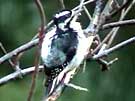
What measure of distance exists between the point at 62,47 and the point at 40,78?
2684 mm

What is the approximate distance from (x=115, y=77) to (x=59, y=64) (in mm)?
2885

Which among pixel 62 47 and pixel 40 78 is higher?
pixel 62 47

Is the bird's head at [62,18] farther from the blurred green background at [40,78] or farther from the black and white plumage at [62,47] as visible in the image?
the blurred green background at [40,78]

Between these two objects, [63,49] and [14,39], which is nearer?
[63,49]

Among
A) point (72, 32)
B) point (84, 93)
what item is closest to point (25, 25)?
point (84, 93)

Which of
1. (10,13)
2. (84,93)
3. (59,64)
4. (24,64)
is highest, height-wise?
(59,64)

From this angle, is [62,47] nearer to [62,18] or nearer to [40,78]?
[62,18]

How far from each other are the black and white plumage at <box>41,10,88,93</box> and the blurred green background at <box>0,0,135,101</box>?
8.69 ft

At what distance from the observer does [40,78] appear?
4164mm

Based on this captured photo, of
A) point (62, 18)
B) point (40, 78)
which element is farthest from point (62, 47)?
point (40, 78)

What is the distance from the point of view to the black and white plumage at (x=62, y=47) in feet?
4.81

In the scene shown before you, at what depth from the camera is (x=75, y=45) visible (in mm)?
1486

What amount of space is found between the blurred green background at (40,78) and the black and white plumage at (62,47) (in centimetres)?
265

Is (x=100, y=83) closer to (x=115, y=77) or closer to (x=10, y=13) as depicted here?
(x=115, y=77)
